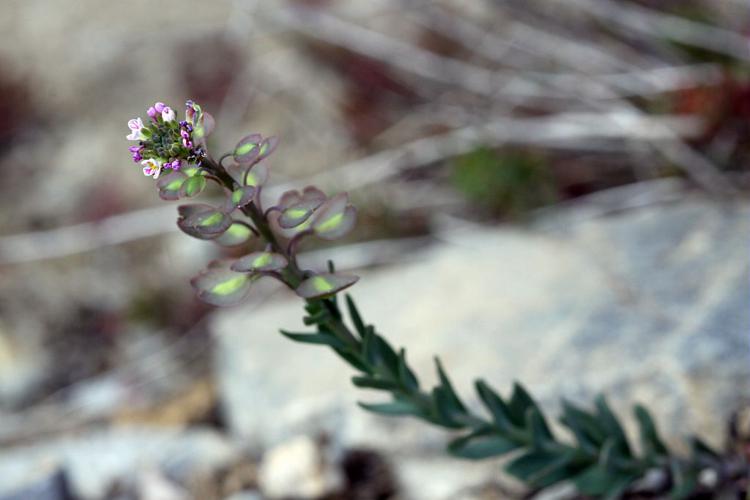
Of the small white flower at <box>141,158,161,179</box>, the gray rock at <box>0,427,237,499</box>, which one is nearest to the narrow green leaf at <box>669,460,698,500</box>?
the small white flower at <box>141,158,161,179</box>

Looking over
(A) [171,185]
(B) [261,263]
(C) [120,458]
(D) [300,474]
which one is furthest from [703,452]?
(C) [120,458]

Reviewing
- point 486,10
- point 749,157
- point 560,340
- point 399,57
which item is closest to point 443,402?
point 560,340

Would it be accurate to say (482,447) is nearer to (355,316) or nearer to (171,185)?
(355,316)

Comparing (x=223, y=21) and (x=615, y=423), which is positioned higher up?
(x=223, y=21)

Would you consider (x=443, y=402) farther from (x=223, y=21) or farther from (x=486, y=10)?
(x=223, y=21)

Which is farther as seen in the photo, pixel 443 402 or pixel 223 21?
pixel 223 21

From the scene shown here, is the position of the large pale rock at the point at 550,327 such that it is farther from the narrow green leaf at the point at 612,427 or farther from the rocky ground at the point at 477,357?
the narrow green leaf at the point at 612,427
